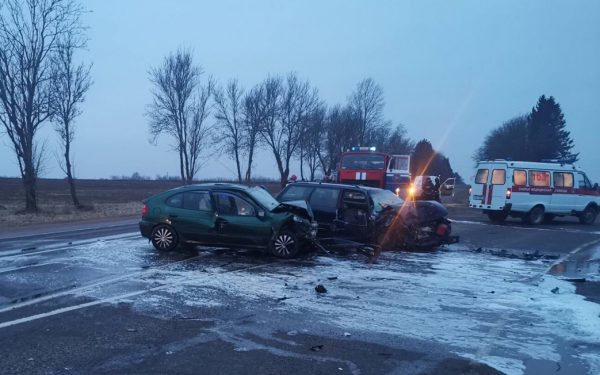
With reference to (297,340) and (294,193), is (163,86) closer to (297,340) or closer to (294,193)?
(294,193)

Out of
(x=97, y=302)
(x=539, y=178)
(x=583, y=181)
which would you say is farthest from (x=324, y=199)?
(x=583, y=181)

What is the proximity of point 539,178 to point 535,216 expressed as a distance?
1537 mm

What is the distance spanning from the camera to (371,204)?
13.0 m

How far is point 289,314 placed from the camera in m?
6.88

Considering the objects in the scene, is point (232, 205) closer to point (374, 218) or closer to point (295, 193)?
point (295, 193)

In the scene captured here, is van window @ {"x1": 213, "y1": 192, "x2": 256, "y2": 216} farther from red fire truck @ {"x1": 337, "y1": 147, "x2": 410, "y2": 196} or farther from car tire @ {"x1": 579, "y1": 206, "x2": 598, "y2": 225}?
car tire @ {"x1": 579, "y1": 206, "x2": 598, "y2": 225}

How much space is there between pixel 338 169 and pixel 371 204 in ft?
37.1

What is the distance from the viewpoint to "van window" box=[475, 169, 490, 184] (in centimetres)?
2202

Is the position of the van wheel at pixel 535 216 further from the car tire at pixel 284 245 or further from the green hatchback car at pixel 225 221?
the car tire at pixel 284 245

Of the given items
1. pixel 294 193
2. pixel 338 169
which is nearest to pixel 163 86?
pixel 338 169

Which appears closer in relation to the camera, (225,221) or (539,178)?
(225,221)

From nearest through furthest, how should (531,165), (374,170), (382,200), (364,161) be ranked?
(382,200) → (531,165) → (374,170) → (364,161)

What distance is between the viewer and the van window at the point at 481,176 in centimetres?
2202

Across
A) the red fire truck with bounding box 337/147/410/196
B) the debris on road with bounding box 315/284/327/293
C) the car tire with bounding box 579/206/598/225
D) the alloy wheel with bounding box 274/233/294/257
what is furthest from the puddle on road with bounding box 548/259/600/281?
the car tire with bounding box 579/206/598/225
